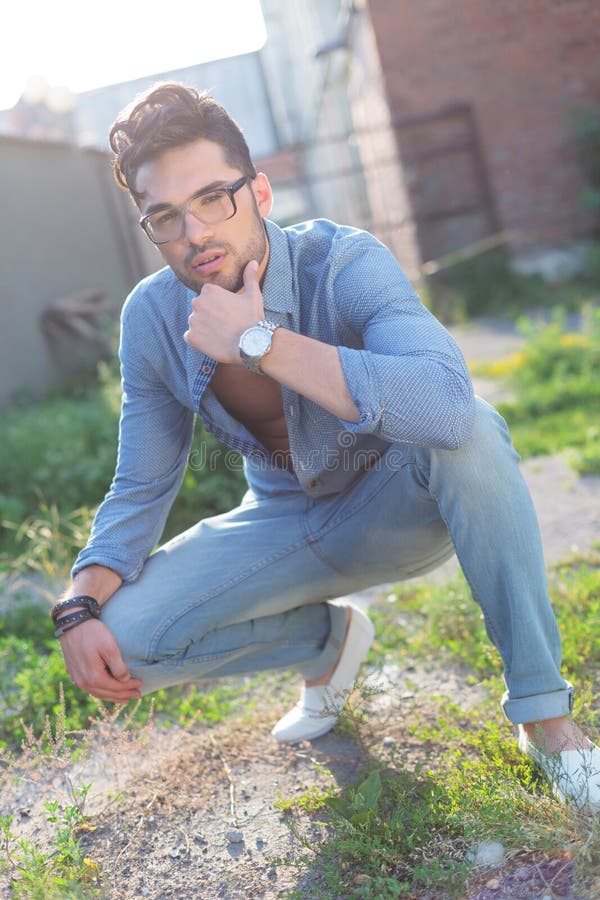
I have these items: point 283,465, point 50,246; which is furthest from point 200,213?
point 50,246

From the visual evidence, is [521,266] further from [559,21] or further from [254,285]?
[254,285]

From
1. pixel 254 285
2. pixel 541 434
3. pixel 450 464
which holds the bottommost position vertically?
pixel 541 434

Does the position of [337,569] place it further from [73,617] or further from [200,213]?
[200,213]

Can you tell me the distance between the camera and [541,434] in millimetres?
5055

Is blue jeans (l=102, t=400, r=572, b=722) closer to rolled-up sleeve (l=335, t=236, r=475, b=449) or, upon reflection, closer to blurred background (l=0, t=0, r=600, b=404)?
rolled-up sleeve (l=335, t=236, r=475, b=449)

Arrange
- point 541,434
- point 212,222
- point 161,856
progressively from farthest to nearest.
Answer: point 541,434
point 212,222
point 161,856

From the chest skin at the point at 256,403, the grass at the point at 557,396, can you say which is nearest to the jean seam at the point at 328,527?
the chest skin at the point at 256,403

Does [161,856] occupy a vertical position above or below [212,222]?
below

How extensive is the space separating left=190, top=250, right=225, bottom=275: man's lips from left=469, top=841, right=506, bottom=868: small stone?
1419 mm

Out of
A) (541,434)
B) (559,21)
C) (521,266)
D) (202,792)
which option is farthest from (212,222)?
(559,21)

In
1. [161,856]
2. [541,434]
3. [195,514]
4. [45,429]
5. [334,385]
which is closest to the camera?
[334,385]

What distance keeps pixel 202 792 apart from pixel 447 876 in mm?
813

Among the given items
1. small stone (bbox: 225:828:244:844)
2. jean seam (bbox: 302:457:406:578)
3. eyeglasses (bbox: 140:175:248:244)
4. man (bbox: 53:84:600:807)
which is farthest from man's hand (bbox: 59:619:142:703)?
eyeglasses (bbox: 140:175:248:244)

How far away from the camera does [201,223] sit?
229 centimetres
